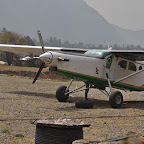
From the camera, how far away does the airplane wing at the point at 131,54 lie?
16828mm

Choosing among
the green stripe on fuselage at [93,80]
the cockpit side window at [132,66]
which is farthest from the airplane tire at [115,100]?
the cockpit side window at [132,66]

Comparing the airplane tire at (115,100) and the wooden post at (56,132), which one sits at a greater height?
the wooden post at (56,132)

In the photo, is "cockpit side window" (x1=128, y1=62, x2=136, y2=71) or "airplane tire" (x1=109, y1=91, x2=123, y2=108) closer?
"airplane tire" (x1=109, y1=91, x2=123, y2=108)

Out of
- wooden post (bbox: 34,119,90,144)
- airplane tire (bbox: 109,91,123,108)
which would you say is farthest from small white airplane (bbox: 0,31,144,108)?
wooden post (bbox: 34,119,90,144)

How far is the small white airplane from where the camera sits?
15062mm

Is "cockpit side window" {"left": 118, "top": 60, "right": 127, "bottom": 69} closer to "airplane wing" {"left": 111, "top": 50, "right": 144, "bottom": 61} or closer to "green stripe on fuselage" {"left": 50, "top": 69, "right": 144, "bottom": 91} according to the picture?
"airplane wing" {"left": 111, "top": 50, "right": 144, "bottom": 61}

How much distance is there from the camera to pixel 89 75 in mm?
15797

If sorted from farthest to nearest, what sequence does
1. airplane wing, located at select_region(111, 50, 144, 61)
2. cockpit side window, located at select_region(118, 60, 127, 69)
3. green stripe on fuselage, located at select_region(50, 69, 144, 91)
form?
1. cockpit side window, located at select_region(118, 60, 127, 69)
2. airplane wing, located at select_region(111, 50, 144, 61)
3. green stripe on fuselage, located at select_region(50, 69, 144, 91)

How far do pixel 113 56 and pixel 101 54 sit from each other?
2.74 feet

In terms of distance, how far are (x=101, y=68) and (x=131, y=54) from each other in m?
1.91

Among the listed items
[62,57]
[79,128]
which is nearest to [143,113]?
[62,57]

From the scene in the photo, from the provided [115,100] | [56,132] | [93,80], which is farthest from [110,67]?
[56,132]

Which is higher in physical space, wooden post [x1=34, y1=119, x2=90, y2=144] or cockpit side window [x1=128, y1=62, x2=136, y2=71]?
cockpit side window [x1=128, y1=62, x2=136, y2=71]

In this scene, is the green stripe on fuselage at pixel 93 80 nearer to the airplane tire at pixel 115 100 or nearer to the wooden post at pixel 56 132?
the airplane tire at pixel 115 100
